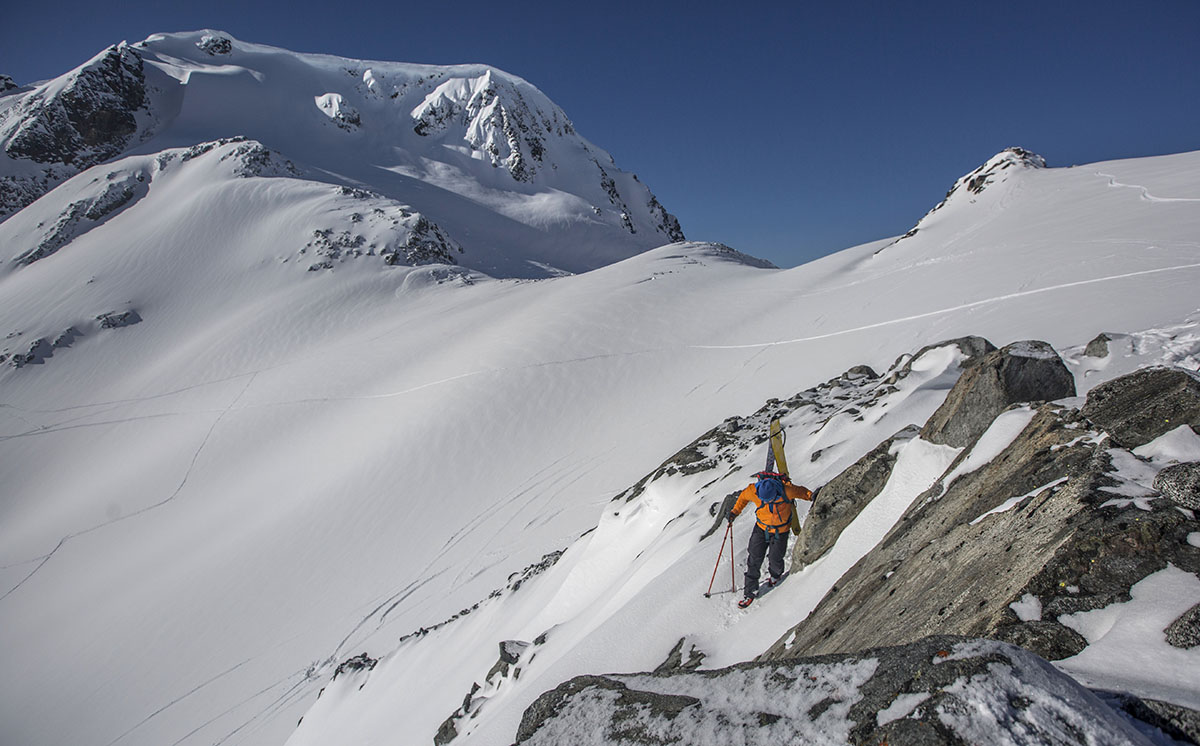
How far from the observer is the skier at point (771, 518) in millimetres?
5613

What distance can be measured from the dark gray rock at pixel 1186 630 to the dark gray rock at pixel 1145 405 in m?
1.67

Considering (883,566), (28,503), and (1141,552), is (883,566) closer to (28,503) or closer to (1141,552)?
(1141,552)

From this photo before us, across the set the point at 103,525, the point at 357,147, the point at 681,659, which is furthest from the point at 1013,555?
the point at 357,147

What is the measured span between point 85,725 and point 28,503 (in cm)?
1686

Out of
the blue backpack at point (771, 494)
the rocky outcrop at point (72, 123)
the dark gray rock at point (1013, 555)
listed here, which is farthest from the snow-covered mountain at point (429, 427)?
the rocky outcrop at point (72, 123)

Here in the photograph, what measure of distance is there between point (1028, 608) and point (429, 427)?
18.8m

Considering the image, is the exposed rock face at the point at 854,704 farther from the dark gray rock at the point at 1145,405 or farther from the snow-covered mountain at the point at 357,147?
the snow-covered mountain at the point at 357,147

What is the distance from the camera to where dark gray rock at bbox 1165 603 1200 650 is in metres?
2.10

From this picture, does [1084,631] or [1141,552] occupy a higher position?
[1141,552]

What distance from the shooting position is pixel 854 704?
2088 mm

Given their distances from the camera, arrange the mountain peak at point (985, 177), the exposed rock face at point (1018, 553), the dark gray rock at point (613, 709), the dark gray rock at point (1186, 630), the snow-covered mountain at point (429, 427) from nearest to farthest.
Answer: the dark gray rock at point (1186, 630), the dark gray rock at point (613, 709), the exposed rock face at point (1018, 553), the snow-covered mountain at point (429, 427), the mountain peak at point (985, 177)

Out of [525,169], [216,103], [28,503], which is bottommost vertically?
[28,503]

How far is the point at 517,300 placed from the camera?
30.3 m

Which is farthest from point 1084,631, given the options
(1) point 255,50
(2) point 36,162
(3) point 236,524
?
(1) point 255,50
